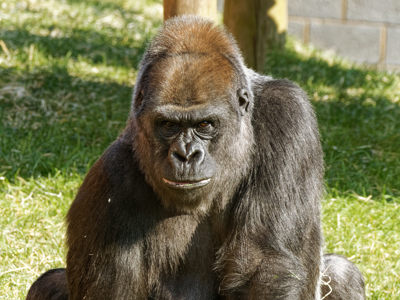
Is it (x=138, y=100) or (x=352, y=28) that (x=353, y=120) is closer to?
(x=352, y=28)

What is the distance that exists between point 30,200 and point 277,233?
2536 mm

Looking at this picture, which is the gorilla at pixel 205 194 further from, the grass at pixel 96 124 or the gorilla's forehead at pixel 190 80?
the grass at pixel 96 124

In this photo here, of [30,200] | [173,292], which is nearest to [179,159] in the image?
[173,292]

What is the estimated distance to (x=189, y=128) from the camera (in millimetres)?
3346

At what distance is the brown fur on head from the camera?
10.9 feet

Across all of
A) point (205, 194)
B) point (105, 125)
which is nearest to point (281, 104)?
point (205, 194)

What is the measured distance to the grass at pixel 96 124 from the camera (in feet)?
16.5

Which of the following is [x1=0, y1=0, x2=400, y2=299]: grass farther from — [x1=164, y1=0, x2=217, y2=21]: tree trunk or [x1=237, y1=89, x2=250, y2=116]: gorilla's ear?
[x1=237, y1=89, x2=250, y2=116]: gorilla's ear

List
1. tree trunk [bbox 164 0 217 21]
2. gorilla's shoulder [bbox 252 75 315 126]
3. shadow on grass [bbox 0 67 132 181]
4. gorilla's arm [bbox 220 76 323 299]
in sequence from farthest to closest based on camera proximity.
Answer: shadow on grass [bbox 0 67 132 181] < tree trunk [bbox 164 0 217 21] < gorilla's shoulder [bbox 252 75 315 126] < gorilla's arm [bbox 220 76 323 299]

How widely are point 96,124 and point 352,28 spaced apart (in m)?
4.61

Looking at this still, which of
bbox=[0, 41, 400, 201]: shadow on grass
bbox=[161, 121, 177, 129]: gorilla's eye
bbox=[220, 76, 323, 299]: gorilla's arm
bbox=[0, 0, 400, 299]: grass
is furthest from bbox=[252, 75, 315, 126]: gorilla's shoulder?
bbox=[0, 41, 400, 201]: shadow on grass

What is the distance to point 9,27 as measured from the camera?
28.4 ft

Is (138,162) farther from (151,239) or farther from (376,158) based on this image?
(376,158)

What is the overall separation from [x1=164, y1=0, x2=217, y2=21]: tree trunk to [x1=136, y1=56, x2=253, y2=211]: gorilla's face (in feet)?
4.94
